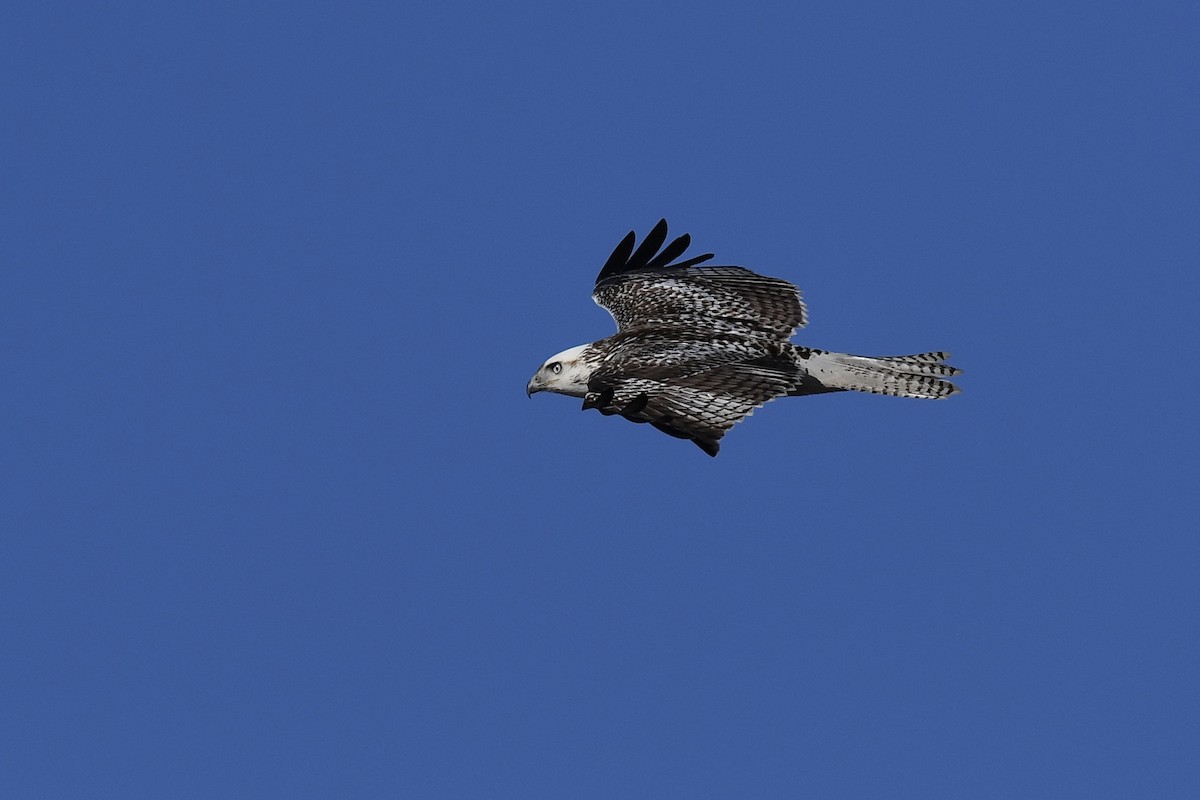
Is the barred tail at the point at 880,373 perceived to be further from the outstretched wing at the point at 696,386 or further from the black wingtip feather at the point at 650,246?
the black wingtip feather at the point at 650,246

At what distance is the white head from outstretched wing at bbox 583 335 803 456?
0.61 m

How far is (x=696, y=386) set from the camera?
17266 mm

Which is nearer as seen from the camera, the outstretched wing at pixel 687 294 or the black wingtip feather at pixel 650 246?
the outstretched wing at pixel 687 294

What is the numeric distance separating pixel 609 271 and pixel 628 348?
11.2 ft

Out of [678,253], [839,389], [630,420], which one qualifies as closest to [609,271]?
[678,253]

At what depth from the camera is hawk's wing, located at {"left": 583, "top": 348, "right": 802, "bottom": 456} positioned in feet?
53.1

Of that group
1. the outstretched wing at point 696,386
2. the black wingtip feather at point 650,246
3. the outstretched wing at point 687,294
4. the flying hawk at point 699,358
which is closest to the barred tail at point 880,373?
the flying hawk at point 699,358

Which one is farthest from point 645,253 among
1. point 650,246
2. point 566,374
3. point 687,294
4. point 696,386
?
point 696,386

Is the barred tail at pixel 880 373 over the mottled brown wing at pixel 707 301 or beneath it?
beneath

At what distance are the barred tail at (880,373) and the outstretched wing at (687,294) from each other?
742 mm

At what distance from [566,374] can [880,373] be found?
3.63m

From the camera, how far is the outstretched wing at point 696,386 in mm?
16219

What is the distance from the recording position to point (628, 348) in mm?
18859

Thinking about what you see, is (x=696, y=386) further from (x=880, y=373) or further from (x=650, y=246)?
(x=650, y=246)
